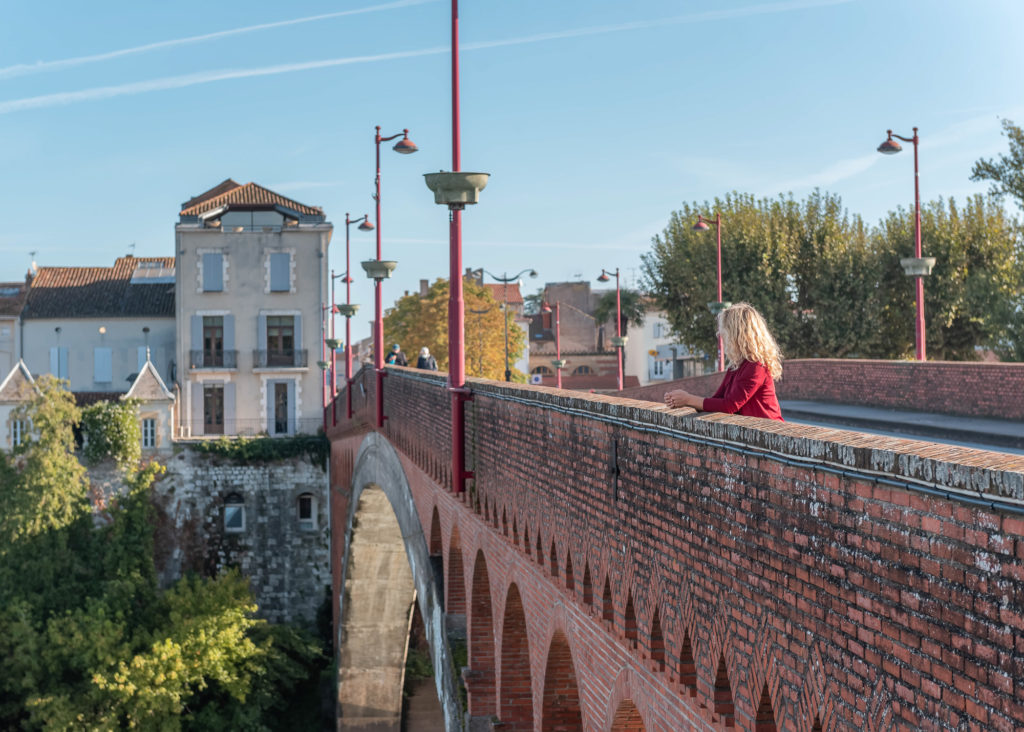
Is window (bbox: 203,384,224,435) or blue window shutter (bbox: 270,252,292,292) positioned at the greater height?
blue window shutter (bbox: 270,252,292,292)

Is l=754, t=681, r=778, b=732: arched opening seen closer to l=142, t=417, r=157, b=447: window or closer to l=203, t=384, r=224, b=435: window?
l=142, t=417, r=157, b=447: window

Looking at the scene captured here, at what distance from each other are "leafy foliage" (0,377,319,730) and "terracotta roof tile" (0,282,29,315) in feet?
55.4

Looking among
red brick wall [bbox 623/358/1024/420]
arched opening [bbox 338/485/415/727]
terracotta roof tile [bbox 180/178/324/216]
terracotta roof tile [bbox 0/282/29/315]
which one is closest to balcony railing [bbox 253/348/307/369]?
terracotta roof tile [bbox 180/178/324/216]

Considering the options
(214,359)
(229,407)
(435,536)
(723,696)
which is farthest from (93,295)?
(723,696)

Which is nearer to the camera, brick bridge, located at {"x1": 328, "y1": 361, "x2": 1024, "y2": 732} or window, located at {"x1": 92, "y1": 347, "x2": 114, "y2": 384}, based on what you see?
brick bridge, located at {"x1": 328, "y1": 361, "x2": 1024, "y2": 732}

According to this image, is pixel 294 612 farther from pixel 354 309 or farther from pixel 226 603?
pixel 354 309

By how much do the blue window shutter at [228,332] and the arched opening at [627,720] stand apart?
44.2 metres

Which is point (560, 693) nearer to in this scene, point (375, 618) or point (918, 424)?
point (918, 424)

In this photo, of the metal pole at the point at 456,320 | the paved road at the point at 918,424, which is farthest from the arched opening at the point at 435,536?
the paved road at the point at 918,424

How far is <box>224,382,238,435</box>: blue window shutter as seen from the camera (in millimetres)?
49562

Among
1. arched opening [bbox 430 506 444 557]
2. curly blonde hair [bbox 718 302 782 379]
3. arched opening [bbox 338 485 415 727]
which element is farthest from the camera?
arched opening [bbox 338 485 415 727]

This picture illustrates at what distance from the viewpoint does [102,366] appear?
5431 centimetres

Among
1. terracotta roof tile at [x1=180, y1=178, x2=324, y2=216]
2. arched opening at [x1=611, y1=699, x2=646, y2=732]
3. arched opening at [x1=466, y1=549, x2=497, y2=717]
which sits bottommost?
arched opening at [x1=466, y1=549, x2=497, y2=717]

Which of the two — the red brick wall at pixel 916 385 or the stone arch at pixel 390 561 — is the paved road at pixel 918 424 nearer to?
the red brick wall at pixel 916 385
